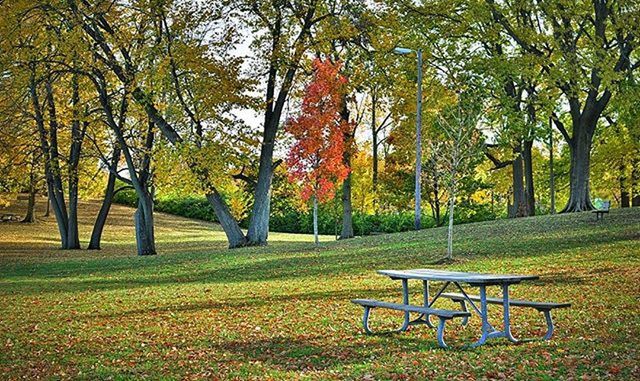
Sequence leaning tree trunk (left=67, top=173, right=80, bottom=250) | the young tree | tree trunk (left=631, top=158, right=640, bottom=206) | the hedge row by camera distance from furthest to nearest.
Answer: the hedge row
tree trunk (left=631, top=158, right=640, bottom=206)
leaning tree trunk (left=67, top=173, right=80, bottom=250)
the young tree

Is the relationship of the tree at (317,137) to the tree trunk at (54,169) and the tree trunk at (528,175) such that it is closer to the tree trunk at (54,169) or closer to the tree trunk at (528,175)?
the tree trunk at (528,175)

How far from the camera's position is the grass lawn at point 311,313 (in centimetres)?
982

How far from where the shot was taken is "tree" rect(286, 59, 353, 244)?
30844 mm

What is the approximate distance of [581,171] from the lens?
107ft

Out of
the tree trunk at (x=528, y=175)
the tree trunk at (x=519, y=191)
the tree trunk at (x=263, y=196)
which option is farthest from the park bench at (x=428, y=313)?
the tree trunk at (x=528, y=175)

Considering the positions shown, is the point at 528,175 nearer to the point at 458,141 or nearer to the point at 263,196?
the point at 263,196

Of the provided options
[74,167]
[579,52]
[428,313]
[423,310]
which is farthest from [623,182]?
[428,313]

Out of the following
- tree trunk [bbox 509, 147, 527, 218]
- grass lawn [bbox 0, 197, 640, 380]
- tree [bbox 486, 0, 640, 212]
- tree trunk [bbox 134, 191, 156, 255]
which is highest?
tree [bbox 486, 0, 640, 212]

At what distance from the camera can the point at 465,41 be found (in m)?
33.4

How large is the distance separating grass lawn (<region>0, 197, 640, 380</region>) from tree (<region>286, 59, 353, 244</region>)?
133 inches

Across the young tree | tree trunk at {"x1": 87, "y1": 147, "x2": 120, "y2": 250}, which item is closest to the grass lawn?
the young tree

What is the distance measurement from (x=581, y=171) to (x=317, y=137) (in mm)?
10134

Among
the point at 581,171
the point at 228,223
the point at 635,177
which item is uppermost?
the point at 635,177

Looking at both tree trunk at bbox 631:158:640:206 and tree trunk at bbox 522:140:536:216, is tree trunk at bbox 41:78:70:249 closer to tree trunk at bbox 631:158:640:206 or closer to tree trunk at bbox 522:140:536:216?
tree trunk at bbox 522:140:536:216
